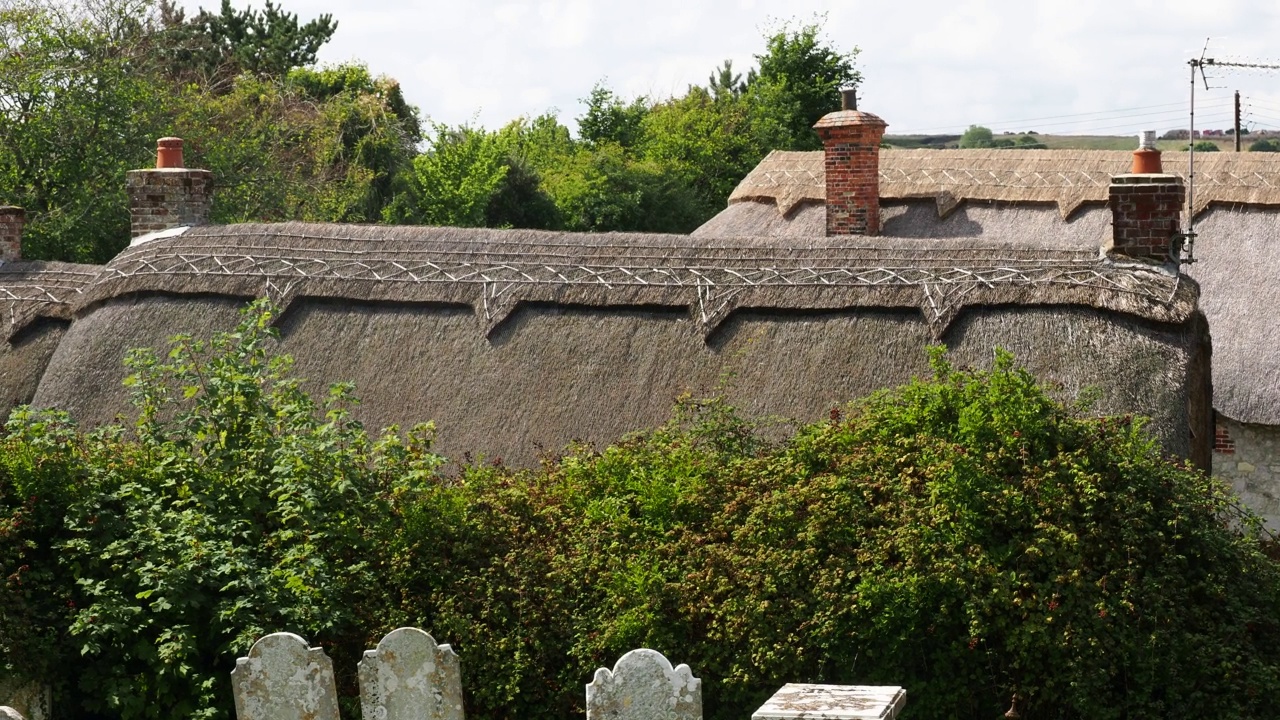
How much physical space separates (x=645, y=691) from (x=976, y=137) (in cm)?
6124

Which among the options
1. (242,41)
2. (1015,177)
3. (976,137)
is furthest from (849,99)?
(976,137)

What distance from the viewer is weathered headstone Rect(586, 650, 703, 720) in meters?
4.89

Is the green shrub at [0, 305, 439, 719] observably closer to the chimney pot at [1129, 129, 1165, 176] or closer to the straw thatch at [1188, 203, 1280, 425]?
the chimney pot at [1129, 129, 1165, 176]

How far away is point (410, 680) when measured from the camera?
5.42 meters

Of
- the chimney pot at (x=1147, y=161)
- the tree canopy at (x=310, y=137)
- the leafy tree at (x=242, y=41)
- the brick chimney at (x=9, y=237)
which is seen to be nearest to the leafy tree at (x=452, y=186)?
the tree canopy at (x=310, y=137)

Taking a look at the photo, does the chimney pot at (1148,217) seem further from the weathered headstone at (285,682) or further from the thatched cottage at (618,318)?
the weathered headstone at (285,682)

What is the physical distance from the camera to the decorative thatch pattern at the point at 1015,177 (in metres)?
16.6

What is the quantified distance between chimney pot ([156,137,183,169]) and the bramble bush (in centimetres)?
653

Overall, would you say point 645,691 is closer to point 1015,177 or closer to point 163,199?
point 163,199

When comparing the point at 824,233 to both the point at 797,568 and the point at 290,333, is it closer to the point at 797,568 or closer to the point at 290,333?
the point at 290,333

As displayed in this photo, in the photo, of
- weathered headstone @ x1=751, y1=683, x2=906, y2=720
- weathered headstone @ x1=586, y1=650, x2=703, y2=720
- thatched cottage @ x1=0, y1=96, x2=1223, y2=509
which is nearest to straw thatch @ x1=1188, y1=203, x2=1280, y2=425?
thatched cottage @ x1=0, y1=96, x2=1223, y2=509

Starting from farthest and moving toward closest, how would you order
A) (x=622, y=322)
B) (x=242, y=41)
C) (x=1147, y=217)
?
(x=242, y=41), (x=622, y=322), (x=1147, y=217)

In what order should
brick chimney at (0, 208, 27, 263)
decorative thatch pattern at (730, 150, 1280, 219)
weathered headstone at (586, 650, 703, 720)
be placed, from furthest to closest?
1. decorative thatch pattern at (730, 150, 1280, 219)
2. brick chimney at (0, 208, 27, 263)
3. weathered headstone at (586, 650, 703, 720)

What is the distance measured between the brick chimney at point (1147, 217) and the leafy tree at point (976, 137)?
165ft
